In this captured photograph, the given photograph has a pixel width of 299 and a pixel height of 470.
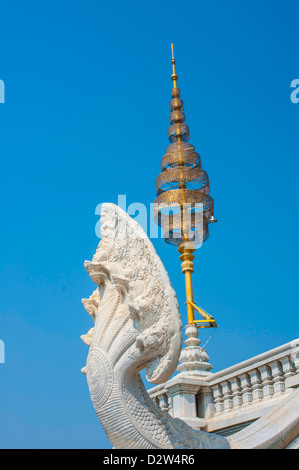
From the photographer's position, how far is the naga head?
9.04ft

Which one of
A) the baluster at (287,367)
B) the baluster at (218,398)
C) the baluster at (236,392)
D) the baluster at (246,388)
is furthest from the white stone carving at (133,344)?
the baluster at (218,398)

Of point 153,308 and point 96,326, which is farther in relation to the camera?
point 96,326

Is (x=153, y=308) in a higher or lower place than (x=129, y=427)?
higher

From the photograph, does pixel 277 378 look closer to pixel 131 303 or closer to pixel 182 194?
pixel 131 303

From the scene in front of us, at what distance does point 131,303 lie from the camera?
2.79 m

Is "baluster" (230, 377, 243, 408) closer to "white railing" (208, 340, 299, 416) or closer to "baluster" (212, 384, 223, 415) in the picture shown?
"white railing" (208, 340, 299, 416)

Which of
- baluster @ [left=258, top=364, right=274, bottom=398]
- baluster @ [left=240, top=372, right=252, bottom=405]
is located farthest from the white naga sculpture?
baluster @ [left=240, top=372, right=252, bottom=405]

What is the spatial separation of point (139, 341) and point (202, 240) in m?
10.8

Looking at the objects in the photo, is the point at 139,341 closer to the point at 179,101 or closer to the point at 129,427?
the point at 129,427

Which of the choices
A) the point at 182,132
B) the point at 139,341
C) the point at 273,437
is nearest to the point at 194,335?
the point at 273,437

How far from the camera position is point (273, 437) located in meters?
3.09

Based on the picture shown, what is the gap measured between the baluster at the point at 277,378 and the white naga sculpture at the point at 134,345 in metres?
2.01

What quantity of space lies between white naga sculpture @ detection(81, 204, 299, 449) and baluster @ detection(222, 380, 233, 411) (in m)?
2.80
